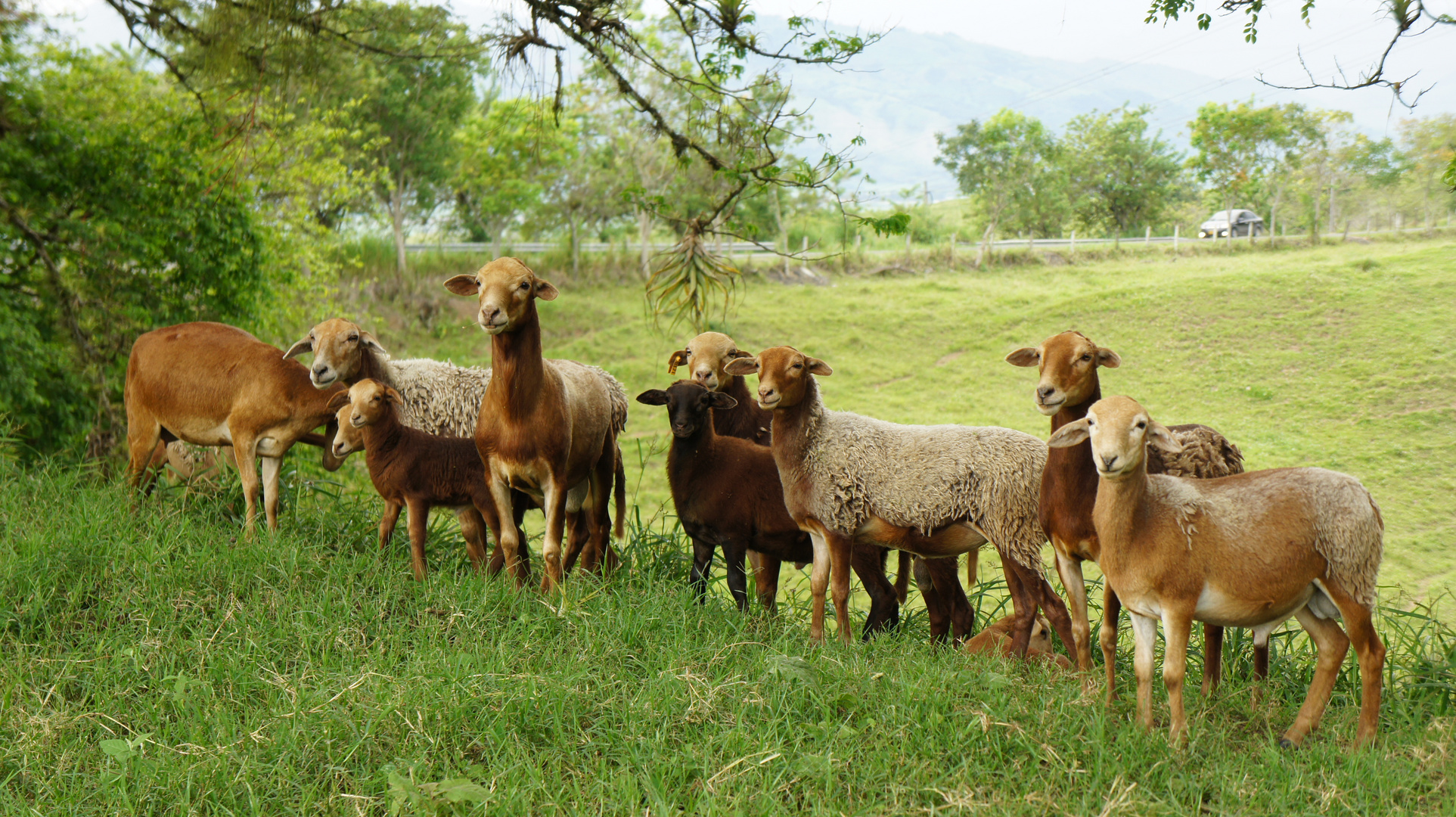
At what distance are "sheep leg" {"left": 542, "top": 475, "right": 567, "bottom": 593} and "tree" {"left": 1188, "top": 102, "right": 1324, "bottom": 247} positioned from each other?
25.4 m

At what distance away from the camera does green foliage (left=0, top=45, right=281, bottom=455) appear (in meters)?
8.33

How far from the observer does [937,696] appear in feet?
14.1

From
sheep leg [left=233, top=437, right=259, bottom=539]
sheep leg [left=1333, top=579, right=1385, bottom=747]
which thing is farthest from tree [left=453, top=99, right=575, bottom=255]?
sheep leg [left=1333, top=579, right=1385, bottom=747]

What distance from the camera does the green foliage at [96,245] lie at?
833 centimetres

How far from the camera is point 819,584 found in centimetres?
563

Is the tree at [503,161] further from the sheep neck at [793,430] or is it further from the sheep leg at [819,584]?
the sheep leg at [819,584]

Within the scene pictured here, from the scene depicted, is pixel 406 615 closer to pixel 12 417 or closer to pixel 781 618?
pixel 781 618

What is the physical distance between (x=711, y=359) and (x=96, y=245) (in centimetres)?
632

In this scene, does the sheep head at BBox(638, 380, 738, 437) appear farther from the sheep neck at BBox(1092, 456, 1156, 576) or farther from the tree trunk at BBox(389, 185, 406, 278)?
the tree trunk at BBox(389, 185, 406, 278)

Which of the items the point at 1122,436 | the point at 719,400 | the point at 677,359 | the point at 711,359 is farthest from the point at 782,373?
the point at 1122,436

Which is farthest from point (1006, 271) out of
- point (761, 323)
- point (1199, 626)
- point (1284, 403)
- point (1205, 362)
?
point (1199, 626)

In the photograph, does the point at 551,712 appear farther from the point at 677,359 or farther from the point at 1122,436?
the point at 677,359

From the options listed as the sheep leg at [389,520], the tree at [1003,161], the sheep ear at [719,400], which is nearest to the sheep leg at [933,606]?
the sheep ear at [719,400]

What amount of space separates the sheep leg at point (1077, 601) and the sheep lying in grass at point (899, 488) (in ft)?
0.81
